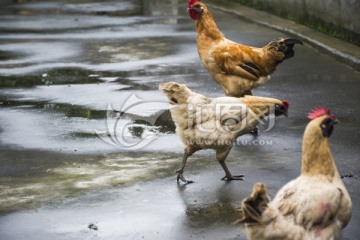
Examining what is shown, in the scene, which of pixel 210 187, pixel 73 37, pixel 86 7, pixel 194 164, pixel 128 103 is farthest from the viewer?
pixel 86 7

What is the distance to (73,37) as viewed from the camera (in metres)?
18.8

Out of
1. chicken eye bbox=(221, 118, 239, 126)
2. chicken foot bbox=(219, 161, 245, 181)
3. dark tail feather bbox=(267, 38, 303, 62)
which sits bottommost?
chicken foot bbox=(219, 161, 245, 181)

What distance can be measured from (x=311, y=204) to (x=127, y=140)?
474cm

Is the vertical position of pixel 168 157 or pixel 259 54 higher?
pixel 259 54

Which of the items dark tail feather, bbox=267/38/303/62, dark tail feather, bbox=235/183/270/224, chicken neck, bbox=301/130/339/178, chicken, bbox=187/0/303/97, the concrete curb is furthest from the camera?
the concrete curb

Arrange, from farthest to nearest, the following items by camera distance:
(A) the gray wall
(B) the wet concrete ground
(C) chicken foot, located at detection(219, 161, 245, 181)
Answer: (A) the gray wall, (C) chicken foot, located at detection(219, 161, 245, 181), (B) the wet concrete ground

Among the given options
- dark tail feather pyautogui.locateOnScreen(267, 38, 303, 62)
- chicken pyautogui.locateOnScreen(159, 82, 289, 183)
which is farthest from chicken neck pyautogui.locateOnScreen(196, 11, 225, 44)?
chicken pyautogui.locateOnScreen(159, 82, 289, 183)

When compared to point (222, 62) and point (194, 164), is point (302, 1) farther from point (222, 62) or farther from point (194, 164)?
point (194, 164)

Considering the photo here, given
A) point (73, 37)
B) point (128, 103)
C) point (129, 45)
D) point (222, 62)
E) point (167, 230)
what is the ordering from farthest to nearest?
point (73, 37), point (129, 45), point (128, 103), point (222, 62), point (167, 230)

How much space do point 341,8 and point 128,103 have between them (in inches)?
233

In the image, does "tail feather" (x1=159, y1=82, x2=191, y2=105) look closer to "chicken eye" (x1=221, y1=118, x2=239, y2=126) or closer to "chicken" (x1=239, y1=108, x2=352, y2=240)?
"chicken eye" (x1=221, y1=118, x2=239, y2=126)

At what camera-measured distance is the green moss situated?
15.7 metres

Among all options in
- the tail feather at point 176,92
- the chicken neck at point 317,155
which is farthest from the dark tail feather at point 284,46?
the chicken neck at point 317,155

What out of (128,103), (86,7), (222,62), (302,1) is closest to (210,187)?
(222,62)
